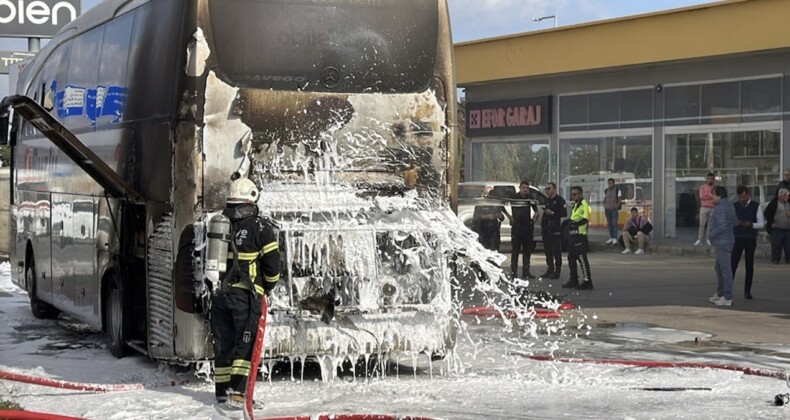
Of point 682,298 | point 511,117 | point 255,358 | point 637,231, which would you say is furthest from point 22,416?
point 511,117

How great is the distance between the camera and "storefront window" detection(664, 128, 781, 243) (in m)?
27.9

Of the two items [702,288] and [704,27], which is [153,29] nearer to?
[702,288]

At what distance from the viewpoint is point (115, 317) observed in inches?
434

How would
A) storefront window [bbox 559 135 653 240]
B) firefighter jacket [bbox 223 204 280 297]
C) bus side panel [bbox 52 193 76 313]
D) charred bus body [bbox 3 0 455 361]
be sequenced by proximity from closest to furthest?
firefighter jacket [bbox 223 204 280 297]
charred bus body [bbox 3 0 455 361]
bus side panel [bbox 52 193 76 313]
storefront window [bbox 559 135 653 240]

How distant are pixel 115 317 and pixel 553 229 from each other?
10.9 m

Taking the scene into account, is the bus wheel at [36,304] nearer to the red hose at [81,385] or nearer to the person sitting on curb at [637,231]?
the red hose at [81,385]

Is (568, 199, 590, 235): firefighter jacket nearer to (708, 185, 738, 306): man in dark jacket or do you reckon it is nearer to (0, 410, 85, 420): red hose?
(708, 185, 738, 306): man in dark jacket

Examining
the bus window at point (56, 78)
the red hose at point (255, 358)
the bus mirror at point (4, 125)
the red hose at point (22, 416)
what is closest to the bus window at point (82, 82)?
the bus window at point (56, 78)

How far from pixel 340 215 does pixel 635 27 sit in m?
22.7

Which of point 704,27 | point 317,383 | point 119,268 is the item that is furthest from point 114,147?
point 704,27

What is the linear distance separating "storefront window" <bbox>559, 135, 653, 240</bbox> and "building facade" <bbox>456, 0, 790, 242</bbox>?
38mm

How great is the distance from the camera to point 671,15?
96.9 ft

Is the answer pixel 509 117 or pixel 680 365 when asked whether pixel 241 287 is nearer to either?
pixel 680 365

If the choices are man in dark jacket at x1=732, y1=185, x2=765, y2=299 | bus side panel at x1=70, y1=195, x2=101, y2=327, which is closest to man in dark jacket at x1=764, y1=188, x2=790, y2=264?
man in dark jacket at x1=732, y1=185, x2=765, y2=299
